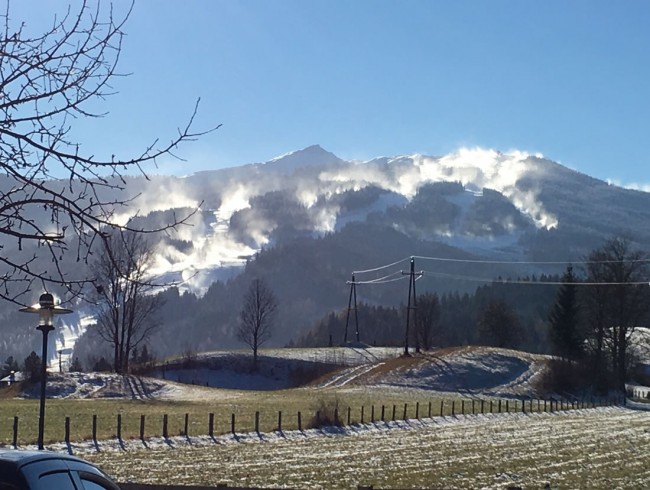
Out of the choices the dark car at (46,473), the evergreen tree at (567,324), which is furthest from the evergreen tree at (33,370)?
the dark car at (46,473)

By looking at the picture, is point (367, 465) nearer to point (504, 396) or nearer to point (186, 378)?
point (504, 396)

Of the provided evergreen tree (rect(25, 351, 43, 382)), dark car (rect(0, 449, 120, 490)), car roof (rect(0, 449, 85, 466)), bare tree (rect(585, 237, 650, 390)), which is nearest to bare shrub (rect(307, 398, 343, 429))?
evergreen tree (rect(25, 351, 43, 382))

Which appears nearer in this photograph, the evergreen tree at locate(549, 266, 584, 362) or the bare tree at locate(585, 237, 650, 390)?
the bare tree at locate(585, 237, 650, 390)

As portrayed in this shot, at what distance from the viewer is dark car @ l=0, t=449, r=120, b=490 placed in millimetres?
4547

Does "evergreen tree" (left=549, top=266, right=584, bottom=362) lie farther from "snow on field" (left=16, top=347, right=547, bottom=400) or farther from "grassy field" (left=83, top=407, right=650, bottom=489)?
"grassy field" (left=83, top=407, right=650, bottom=489)

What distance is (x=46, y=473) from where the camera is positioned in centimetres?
474

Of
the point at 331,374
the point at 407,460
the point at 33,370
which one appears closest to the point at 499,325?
the point at 331,374

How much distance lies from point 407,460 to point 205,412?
20.8m

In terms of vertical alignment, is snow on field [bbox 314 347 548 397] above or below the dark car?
below

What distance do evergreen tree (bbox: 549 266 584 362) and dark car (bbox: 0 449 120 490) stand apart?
251ft

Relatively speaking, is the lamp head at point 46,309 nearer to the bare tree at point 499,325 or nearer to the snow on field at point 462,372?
the snow on field at point 462,372

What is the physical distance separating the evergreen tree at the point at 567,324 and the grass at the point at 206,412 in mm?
20583

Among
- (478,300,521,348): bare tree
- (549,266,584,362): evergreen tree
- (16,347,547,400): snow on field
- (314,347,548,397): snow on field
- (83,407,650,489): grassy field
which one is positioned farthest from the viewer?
(478,300,521,348): bare tree

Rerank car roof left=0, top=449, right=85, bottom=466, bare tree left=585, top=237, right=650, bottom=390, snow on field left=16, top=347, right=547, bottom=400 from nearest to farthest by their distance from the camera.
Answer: car roof left=0, top=449, right=85, bottom=466 → snow on field left=16, top=347, right=547, bottom=400 → bare tree left=585, top=237, right=650, bottom=390
